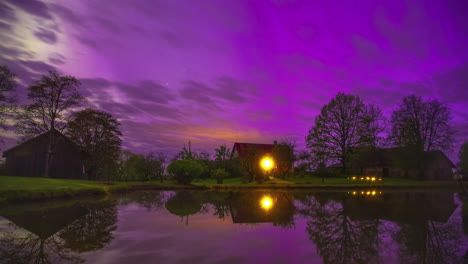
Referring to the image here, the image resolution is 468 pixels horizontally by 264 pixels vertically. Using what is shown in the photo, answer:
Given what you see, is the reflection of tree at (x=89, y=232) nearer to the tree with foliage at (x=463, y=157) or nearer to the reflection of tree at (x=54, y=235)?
the reflection of tree at (x=54, y=235)

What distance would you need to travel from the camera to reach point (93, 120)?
1351 inches

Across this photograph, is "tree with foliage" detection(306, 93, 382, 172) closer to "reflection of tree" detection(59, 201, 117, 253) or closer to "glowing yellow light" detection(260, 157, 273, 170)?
"glowing yellow light" detection(260, 157, 273, 170)

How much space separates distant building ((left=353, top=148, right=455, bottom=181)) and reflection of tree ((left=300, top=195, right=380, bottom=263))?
39329 mm

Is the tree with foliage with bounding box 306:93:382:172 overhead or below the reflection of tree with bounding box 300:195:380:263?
overhead

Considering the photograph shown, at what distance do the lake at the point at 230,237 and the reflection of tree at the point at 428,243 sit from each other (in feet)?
0.07

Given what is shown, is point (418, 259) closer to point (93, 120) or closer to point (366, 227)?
point (366, 227)

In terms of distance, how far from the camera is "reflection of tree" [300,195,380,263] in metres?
6.81

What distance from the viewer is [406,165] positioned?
45.3 meters

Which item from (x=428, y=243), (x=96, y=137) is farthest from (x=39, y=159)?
(x=428, y=243)

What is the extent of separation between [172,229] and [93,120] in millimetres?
29259

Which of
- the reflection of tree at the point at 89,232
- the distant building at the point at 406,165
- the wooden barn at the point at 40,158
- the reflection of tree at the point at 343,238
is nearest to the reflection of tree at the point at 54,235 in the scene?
the reflection of tree at the point at 89,232

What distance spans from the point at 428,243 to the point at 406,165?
43.6 m

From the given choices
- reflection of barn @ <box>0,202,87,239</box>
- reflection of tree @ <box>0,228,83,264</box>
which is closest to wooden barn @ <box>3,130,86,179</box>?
reflection of barn @ <box>0,202,87,239</box>

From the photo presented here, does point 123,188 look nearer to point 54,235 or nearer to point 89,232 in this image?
point 89,232
